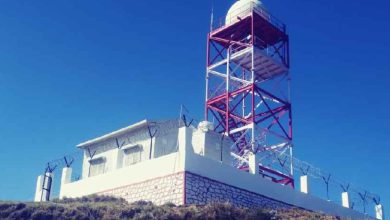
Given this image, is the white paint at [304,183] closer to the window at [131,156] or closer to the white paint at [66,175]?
the window at [131,156]

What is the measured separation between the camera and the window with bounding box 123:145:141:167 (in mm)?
43812

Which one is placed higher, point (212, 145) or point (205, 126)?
point (205, 126)

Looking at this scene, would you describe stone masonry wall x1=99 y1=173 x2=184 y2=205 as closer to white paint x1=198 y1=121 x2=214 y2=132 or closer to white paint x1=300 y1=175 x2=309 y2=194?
white paint x1=198 y1=121 x2=214 y2=132

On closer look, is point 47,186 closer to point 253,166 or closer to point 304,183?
point 253,166

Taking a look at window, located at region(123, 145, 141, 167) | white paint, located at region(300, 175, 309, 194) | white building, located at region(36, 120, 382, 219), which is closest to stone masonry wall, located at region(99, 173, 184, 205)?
white building, located at region(36, 120, 382, 219)

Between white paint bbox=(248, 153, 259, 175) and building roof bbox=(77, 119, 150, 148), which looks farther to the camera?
building roof bbox=(77, 119, 150, 148)

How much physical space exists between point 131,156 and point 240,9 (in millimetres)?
20113

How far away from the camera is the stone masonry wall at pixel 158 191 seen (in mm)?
35625

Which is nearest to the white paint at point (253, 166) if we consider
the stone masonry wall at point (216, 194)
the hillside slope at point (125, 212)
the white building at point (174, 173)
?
→ the white building at point (174, 173)

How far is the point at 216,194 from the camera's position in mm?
37375

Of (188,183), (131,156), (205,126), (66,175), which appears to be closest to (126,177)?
(131,156)

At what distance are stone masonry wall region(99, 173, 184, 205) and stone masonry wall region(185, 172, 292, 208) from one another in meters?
0.61

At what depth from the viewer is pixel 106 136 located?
1850 inches

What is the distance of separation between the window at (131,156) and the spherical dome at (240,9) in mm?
18392
